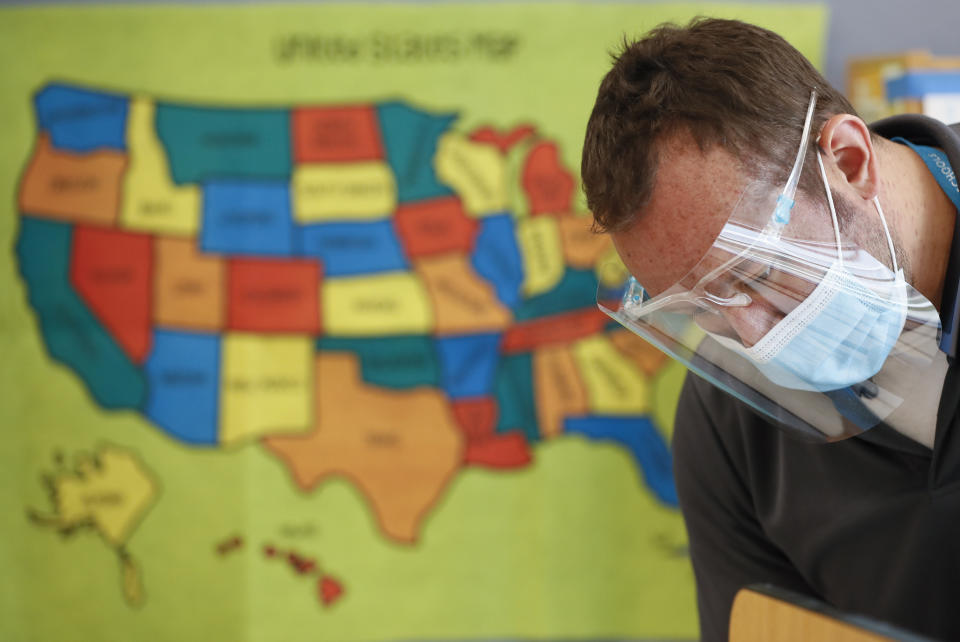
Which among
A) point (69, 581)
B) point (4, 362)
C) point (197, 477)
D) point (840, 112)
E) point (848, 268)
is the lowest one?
point (69, 581)

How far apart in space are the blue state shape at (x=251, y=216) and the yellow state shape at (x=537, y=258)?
0.55 m

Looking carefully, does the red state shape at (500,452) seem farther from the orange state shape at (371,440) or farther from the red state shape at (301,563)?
the red state shape at (301,563)

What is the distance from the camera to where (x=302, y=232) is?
1.98 meters

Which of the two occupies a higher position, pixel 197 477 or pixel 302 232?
pixel 302 232

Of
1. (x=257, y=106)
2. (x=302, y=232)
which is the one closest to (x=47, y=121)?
(x=257, y=106)

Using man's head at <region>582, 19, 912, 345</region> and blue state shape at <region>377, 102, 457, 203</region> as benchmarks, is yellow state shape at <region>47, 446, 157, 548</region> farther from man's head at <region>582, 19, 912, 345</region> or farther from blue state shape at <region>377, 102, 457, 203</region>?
man's head at <region>582, 19, 912, 345</region>

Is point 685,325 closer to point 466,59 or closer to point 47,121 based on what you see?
point 466,59

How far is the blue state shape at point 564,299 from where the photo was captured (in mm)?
1990

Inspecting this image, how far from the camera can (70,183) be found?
6.51 feet

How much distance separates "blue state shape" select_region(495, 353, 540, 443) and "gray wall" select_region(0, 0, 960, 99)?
1011mm

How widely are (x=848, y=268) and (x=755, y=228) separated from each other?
0.10 metres

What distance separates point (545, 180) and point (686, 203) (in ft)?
4.16

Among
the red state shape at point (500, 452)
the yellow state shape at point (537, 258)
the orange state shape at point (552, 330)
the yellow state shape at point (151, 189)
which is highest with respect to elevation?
the yellow state shape at point (151, 189)

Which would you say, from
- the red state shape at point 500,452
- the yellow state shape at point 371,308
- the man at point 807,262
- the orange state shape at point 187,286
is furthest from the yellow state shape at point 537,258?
the man at point 807,262
